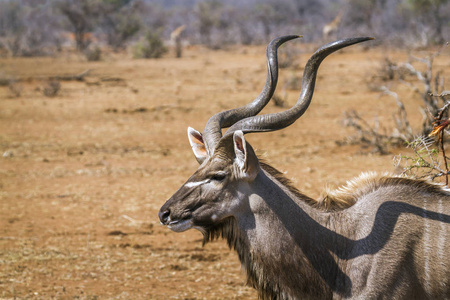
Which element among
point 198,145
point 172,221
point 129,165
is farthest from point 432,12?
point 172,221

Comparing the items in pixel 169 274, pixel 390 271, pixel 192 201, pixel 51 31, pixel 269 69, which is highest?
pixel 51 31

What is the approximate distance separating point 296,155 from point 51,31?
1491 inches

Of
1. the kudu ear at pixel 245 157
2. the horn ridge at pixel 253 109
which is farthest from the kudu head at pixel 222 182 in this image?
the horn ridge at pixel 253 109

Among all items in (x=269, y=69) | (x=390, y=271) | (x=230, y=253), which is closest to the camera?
(x=390, y=271)

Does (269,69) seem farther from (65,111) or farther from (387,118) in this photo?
(65,111)

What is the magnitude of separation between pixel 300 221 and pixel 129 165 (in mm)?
7254

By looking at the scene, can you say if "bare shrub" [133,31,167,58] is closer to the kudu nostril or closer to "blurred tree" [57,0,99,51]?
"blurred tree" [57,0,99,51]

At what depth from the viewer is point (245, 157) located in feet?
12.2

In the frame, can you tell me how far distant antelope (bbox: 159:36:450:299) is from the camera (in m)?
3.68

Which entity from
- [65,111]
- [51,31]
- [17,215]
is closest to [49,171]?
[17,215]

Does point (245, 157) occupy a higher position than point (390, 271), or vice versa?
point (245, 157)

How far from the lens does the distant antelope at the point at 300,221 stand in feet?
12.1

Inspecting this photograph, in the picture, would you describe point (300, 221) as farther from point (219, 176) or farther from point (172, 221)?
point (172, 221)

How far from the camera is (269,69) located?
4207 millimetres
